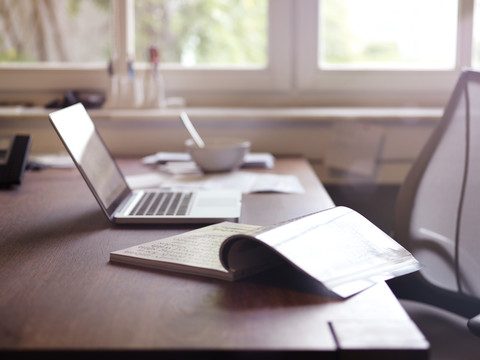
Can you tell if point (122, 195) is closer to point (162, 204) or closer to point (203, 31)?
point (162, 204)

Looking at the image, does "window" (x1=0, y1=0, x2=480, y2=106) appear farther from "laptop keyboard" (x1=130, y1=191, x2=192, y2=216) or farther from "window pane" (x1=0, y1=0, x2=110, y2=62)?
"laptop keyboard" (x1=130, y1=191, x2=192, y2=216)

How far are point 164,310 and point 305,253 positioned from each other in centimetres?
19

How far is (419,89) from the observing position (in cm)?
209

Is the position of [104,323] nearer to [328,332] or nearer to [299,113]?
[328,332]

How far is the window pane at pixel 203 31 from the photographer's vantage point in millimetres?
2115

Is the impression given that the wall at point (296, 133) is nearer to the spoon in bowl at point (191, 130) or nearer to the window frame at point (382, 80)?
the window frame at point (382, 80)

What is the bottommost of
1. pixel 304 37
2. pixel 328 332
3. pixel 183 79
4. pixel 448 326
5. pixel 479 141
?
pixel 448 326

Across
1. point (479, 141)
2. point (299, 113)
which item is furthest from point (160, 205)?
point (299, 113)

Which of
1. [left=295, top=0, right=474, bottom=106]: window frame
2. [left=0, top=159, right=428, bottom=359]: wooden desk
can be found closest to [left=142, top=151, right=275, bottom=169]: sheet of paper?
[left=295, top=0, right=474, bottom=106]: window frame

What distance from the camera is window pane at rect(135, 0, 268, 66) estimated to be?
2.12m

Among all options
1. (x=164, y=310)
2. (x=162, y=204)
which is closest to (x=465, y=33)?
(x=162, y=204)

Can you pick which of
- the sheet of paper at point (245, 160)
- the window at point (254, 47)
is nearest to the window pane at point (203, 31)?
the window at point (254, 47)

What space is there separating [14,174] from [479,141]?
1058 millimetres

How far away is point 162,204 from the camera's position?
113 cm
